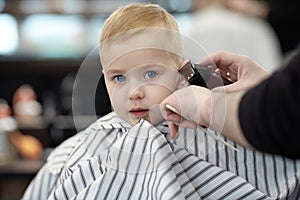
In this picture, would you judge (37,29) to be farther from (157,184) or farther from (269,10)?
(157,184)

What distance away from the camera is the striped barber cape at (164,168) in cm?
79

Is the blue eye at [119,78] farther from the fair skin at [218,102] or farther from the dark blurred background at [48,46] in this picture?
the dark blurred background at [48,46]

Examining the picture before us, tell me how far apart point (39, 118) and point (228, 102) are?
248 cm

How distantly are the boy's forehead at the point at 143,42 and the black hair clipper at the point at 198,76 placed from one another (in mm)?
22

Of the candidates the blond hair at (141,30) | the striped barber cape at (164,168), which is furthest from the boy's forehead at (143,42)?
the striped barber cape at (164,168)

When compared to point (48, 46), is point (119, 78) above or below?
above

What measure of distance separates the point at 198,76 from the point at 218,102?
0.28ft

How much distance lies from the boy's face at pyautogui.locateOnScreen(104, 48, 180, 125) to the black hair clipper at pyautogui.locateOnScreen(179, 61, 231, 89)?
12mm

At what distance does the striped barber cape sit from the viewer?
2.60 ft

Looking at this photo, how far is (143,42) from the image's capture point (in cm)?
79

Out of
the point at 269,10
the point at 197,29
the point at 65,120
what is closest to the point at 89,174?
the point at 197,29

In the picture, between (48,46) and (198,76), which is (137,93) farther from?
(48,46)

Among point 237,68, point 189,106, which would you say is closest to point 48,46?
point 237,68

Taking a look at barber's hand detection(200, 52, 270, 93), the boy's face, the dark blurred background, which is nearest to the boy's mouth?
→ the boy's face
